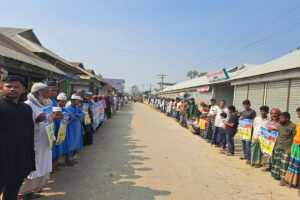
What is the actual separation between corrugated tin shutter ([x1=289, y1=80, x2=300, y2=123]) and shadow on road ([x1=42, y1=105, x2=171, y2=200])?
5.66 metres

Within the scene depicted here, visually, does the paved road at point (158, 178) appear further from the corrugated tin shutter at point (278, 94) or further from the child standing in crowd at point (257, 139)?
the corrugated tin shutter at point (278, 94)

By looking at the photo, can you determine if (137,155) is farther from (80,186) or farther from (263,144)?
(263,144)

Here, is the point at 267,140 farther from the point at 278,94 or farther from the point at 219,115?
the point at 278,94

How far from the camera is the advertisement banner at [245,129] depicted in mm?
5455

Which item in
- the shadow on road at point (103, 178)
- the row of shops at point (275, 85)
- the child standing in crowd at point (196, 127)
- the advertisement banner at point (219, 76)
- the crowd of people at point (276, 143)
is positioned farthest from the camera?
the advertisement banner at point (219, 76)

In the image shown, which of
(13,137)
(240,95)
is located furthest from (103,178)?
(240,95)

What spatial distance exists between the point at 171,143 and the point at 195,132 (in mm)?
2650

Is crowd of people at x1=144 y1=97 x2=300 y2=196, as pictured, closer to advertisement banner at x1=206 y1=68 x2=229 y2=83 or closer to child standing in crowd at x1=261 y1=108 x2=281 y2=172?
child standing in crowd at x1=261 y1=108 x2=281 y2=172

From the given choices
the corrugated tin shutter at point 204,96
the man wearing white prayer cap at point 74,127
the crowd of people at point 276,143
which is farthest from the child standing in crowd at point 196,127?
the corrugated tin shutter at point 204,96

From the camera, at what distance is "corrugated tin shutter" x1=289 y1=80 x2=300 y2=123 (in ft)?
22.6

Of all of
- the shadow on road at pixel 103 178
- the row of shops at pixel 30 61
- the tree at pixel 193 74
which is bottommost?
the shadow on road at pixel 103 178

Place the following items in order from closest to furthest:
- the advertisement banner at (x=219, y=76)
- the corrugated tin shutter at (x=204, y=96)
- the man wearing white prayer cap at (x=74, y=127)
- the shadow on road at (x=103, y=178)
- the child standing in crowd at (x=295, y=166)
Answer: the shadow on road at (x=103, y=178) → the child standing in crowd at (x=295, y=166) → the man wearing white prayer cap at (x=74, y=127) → the advertisement banner at (x=219, y=76) → the corrugated tin shutter at (x=204, y=96)

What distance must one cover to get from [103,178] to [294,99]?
7142 millimetres

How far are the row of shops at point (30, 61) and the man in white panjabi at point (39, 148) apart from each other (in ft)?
5.97
